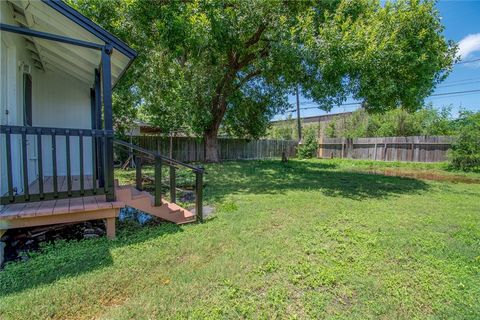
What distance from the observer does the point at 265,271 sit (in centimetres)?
281

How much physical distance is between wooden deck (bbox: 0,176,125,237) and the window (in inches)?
78.3

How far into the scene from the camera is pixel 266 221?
4.44 m

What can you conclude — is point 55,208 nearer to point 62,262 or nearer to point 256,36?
point 62,262

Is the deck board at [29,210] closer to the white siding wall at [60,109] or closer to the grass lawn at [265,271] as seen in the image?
the grass lawn at [265,271]

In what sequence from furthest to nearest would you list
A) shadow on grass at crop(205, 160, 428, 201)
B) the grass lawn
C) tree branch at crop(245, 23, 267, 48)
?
tree branch at crop(245, 23, 267, 48), shadow on grass at crop(205, 160, 428, 201), the grass lawn

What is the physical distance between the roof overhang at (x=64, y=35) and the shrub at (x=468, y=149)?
565 inches

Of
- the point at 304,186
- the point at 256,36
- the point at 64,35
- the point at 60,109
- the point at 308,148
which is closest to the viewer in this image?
the point at 64,35

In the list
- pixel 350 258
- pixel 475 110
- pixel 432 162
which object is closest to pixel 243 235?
pixel 350 258

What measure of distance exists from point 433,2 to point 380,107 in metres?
3.75

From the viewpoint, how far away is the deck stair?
379cm

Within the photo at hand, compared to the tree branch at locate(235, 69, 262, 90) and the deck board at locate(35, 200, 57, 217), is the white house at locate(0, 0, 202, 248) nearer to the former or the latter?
the deck board at locate(35, 200, 57, 217)

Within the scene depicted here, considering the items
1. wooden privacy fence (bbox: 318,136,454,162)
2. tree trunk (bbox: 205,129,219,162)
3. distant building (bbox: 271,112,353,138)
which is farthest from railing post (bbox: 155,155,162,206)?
distant building (bbox: 271,112,353,138)

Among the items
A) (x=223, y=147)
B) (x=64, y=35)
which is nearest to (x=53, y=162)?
(x=64, y=35)

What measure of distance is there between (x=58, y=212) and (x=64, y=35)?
2614 millimetres
